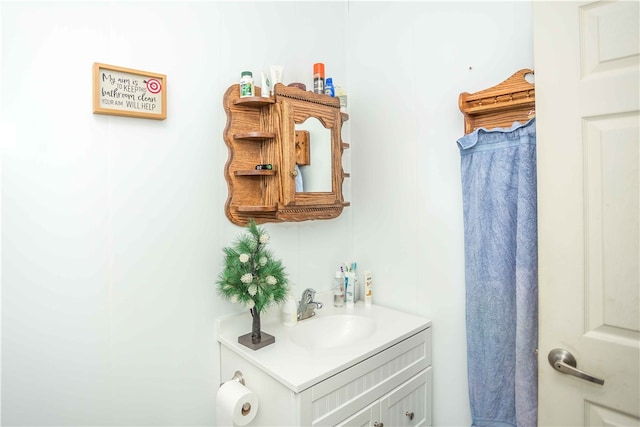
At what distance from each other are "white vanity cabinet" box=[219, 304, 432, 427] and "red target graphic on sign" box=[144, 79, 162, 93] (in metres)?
0.93

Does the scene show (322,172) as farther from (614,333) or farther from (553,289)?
(614,333)

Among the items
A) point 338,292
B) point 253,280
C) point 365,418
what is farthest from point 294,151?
point 365,418

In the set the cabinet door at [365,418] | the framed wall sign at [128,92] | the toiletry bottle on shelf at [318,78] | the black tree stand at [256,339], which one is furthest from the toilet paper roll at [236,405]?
the toiletry bottle on shelf at [318,78]

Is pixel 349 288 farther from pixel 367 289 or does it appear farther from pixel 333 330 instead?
pixel 333 330

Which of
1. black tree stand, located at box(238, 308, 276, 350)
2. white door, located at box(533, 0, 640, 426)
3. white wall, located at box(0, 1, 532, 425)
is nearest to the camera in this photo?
white door, located at box(533, 0, 640, 426)

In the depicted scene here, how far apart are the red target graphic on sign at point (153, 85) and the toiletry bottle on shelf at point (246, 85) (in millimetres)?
286

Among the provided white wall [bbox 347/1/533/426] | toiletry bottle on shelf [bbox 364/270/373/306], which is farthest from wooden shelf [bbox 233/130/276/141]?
toiletry bottle on shelf [bbox 364/270/373/306]

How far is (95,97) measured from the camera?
111 cm

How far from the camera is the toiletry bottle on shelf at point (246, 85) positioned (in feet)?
4.43

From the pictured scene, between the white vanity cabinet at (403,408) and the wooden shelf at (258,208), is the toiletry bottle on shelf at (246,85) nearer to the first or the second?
the wooden shelf at (258,208)

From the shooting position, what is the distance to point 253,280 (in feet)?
4.15

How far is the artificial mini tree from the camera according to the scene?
1.25m

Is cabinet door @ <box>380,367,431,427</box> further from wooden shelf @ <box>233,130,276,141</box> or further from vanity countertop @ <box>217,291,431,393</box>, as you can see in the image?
wooden shelf @ <box>233,130,276,141</box>

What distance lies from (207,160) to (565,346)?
1.30 m
